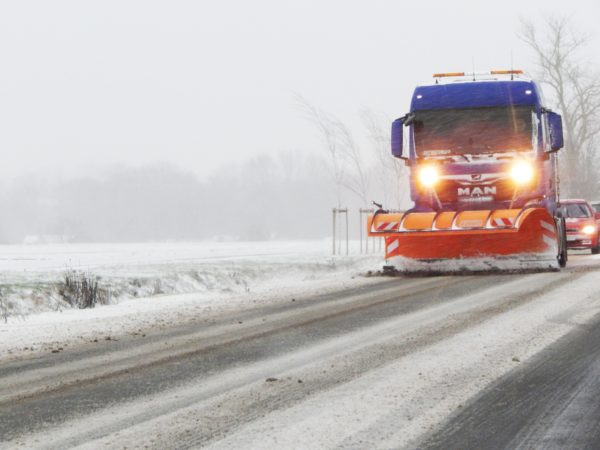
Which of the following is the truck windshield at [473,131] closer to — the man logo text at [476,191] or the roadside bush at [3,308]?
the man logo text at [476,191]

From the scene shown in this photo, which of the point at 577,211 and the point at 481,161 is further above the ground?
the point at 481,161

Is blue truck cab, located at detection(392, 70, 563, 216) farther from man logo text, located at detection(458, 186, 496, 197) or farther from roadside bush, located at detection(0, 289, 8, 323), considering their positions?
roadside bush, located at detection(0, 289, 8, 323)

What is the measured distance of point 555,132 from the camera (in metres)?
13.8

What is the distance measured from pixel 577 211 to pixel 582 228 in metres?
0.56

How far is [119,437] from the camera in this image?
12.6 ft

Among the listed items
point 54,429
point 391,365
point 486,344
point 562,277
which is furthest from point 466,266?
point 54,429

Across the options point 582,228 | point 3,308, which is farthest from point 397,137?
point 582,228

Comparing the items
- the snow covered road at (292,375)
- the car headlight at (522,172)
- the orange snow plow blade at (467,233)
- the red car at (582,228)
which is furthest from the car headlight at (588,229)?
the snow covered road at (292,375)

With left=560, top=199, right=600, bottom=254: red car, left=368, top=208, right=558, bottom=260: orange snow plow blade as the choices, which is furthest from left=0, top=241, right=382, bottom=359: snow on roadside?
left=560, top=199, right=600, bottom=254: red car

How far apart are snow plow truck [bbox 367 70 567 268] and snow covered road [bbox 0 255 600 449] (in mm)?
4423

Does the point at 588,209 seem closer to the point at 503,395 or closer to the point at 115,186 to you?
the point at 503,395

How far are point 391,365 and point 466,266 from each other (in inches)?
A: 366

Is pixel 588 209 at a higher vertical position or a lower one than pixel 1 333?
higher

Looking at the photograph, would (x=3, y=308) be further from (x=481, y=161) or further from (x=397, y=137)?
(x=481, y=161)
